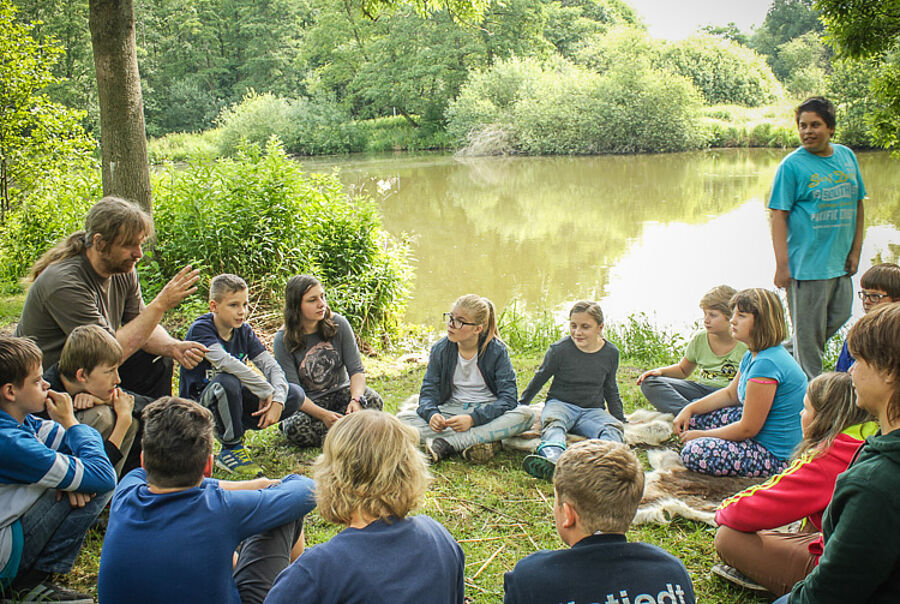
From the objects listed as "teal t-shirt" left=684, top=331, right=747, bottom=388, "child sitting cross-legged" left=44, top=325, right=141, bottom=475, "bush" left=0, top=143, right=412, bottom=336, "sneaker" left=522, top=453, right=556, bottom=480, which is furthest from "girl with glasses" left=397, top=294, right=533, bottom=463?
"bush" left=0, top=143, right=412, bottom=336

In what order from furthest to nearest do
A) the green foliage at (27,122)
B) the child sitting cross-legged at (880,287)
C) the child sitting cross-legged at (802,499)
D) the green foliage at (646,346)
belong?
the green foliage at (27,122)
the green foliage at (646,346)
the child sitting cross-legged at (880,287)
the child sitting cross-legged at (802,499)

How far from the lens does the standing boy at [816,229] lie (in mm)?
4332

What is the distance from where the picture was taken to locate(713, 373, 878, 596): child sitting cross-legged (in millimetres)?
2334

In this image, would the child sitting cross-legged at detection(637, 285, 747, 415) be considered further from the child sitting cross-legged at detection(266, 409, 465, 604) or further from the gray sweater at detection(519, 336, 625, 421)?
the child sitting cross-legged at detection(266, 409, 465, 604)

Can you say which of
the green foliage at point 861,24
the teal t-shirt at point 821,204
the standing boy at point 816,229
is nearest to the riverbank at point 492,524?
the standing boy at point 816,229

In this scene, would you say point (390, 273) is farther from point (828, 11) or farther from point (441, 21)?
point (441, 21)

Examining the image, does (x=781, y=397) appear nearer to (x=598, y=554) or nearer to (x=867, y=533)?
(x=867, y=533)

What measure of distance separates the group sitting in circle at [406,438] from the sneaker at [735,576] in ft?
0.03

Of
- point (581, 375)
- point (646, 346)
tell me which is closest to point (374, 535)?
point (581, 375)

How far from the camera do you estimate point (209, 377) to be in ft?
12.6

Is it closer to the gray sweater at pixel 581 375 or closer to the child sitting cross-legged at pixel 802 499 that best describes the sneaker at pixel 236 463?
the gray sweater at pixel 581 375

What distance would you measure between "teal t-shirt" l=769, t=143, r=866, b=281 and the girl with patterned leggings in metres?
1.09

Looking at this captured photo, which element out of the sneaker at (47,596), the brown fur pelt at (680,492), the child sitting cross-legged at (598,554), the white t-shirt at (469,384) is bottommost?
the brown fur pelt at (680,492)

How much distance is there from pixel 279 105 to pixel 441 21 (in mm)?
11023
